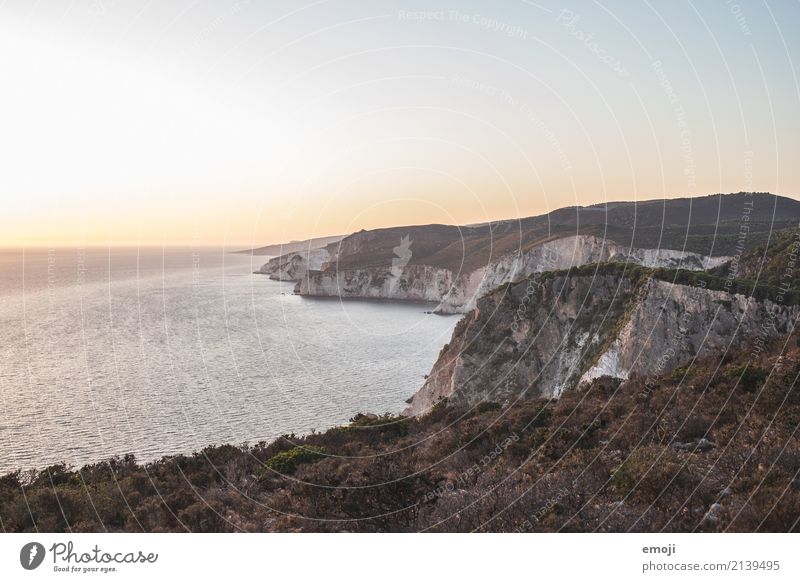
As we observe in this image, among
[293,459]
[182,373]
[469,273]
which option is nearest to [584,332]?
[293,459]

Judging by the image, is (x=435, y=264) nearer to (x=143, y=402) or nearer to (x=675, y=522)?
(x=143, y=402)

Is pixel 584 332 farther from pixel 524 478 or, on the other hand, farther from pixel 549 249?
pixel 549 249

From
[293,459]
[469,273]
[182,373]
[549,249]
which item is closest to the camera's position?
[293,459]
